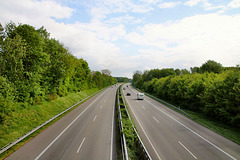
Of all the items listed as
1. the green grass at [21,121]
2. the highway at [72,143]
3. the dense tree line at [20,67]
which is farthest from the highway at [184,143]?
the dense tree line at [20,67]

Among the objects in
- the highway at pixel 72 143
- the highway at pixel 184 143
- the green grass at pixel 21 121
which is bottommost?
the highway at pixel 184 143

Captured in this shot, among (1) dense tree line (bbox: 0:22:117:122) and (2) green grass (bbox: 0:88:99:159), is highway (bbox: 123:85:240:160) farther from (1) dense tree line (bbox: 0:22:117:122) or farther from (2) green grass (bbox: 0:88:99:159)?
(1) dense tree line (bbox: 0:22:117:122)

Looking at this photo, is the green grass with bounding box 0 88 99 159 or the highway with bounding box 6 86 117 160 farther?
the green grass with bounding box 0 88 99 159

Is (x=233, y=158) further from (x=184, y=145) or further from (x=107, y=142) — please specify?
(x=107, y=142)

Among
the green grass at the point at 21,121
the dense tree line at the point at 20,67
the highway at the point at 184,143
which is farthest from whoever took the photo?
the dense tree line at the point at 20,67

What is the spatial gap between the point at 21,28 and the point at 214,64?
66.6 meters

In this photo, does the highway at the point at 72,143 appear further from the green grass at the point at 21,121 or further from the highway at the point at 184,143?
the highway at the point at 184,143

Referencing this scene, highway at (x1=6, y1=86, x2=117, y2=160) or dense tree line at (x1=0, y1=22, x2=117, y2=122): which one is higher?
dense tree line at (x1=0, y1=22, x2=117, y2=122)

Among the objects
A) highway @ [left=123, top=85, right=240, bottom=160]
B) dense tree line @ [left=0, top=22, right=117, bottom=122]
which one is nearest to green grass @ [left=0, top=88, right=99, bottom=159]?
dense tree line @ [left=0, top=22, right=117, bottom=122]

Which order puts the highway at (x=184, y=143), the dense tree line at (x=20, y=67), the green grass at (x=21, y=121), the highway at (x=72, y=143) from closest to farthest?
the highway at (x=72, y=143) < the highway at (x=184, y=143) < the green grass at (x=21, y=121) < the dense tree line at (x=20, y=67)

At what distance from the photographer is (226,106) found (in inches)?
650

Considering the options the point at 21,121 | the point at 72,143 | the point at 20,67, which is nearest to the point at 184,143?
the point at 72,143

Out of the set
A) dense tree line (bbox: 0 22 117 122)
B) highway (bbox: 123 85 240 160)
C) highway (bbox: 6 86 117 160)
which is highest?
dense tree line (bbox: 0 22 117 122)

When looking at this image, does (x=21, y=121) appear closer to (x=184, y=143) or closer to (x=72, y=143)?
(x=72, y=143)
